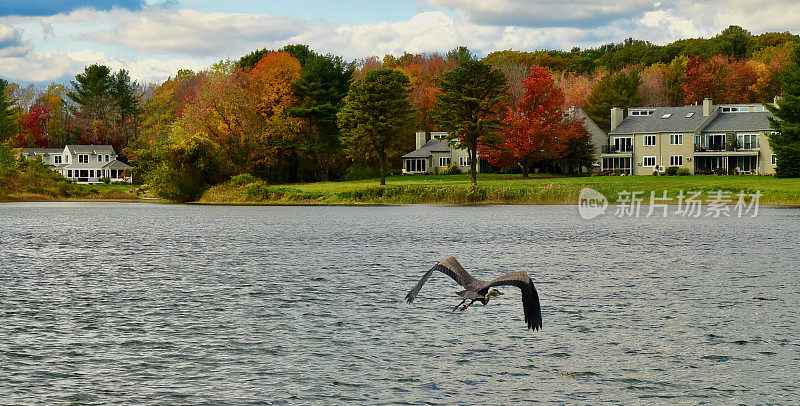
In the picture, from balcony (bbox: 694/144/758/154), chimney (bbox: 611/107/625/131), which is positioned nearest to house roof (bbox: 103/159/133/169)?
chimney (bbox: 611/107/625/131)

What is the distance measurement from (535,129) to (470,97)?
1170cm

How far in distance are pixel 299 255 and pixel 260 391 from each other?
76.1ft

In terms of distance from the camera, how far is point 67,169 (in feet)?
501

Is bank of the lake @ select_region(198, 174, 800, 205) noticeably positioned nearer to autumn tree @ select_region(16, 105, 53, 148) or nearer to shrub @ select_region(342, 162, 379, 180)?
shrub @ select_region(342, 162, 379, 180)

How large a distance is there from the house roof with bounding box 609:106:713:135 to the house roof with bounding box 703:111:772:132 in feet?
6.71

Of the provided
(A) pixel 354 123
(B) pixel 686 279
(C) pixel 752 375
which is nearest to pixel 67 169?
(A) pixel 354 123

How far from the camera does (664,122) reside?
118375 mm

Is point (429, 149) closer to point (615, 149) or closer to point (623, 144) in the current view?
point (615, 149)

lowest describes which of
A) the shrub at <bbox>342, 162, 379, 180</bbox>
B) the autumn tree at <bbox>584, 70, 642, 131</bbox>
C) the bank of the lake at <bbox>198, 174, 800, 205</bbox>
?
the bank of the lake at <bbox>198, 174, 800, 205</bbox>

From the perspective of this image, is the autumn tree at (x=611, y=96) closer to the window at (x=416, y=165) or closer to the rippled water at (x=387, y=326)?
the window at (x=416, y=165)

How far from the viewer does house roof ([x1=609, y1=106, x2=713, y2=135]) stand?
380 feet

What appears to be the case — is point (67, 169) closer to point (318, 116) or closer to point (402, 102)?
point (318, 116)

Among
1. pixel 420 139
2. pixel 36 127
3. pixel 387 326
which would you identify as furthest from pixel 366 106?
pixel 36 127

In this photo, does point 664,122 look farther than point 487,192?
Yes
